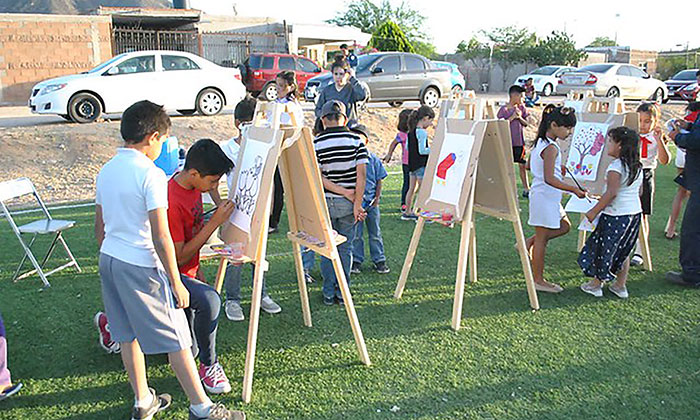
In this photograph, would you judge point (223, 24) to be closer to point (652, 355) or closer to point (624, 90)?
point (624, 90)

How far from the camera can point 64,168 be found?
10.3m

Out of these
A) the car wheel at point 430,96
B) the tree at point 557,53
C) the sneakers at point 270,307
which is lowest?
the sneakers at point 270,307

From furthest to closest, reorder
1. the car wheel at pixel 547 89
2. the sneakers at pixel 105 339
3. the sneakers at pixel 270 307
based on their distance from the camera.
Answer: the car wheel at pixel 547 89 < the sneakers at pixel 270 307 < the sneakers at pixel 105 339

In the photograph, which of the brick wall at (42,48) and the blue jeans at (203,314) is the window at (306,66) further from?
the blue jeans at (203,314)

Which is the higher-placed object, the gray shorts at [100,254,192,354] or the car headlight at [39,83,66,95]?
the car headlight at [39,83,66,95]

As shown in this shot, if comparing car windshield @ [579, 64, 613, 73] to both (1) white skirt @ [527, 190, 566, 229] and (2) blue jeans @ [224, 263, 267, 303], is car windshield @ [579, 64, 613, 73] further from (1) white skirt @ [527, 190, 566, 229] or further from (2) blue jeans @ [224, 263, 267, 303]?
(2) blue jeans @ [224, 263, 267, 303]

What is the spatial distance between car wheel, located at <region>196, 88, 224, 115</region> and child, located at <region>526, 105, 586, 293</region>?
10.5 metres

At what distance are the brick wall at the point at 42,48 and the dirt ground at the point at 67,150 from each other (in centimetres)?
1001

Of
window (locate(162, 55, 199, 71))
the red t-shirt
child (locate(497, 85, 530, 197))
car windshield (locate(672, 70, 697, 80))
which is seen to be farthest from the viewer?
car windshield (locate(672, 70, 697, 80))

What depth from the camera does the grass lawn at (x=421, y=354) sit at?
3.19 metres

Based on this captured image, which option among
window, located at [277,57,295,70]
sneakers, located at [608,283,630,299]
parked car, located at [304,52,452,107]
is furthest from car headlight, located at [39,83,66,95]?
sneakers, located at [608,283,630,299]

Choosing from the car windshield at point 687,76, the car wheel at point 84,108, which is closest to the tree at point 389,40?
the car windshield at point 687,76

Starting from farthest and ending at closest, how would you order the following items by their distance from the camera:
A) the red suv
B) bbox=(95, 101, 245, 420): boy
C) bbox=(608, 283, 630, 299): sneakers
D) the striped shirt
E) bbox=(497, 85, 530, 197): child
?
1. the red suv
2. bbox=(497, 85, 530, 197): child
3. bbox=(608, 283, 630, 299): sneakers
4. the striped shirt
5. bbox=(95, 101, 245, 420): boy

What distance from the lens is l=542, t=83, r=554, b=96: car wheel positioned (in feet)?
75.5
